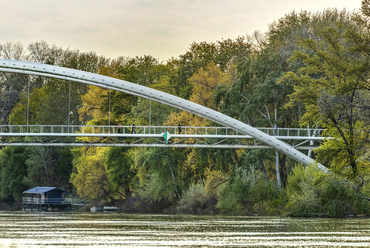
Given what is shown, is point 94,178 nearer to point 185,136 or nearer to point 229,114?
point 229,114

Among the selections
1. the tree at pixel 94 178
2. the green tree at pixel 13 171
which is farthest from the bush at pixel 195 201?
the green tree at pixel 13 171

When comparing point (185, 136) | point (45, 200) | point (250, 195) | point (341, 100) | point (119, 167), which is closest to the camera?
point (341, 100)

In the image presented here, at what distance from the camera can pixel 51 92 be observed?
82.8 metres

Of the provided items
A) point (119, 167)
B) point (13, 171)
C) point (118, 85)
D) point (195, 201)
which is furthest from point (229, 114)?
point (13, 171)

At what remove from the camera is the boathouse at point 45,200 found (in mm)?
73125

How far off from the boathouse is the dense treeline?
111 inches

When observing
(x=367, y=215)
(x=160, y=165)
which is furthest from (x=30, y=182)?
(x=367, y=215)

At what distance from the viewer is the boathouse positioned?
73.1m

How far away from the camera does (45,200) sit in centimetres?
7306

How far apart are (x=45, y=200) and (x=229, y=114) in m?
25.6

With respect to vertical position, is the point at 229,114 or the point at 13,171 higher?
the point at 229,114

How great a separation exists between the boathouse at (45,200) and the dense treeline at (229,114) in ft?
9.29

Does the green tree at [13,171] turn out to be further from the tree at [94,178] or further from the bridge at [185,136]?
the bridge at [185,136]

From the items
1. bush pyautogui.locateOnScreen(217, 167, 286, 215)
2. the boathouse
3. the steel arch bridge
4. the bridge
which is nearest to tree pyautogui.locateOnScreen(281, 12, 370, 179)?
the steel arch bridge
